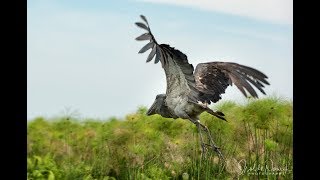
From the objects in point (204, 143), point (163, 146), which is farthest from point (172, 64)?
point (163, 146)

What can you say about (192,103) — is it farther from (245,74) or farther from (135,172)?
(135,172)

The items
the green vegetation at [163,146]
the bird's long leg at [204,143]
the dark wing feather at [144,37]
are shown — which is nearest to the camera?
the dark wing feather at [144,37]

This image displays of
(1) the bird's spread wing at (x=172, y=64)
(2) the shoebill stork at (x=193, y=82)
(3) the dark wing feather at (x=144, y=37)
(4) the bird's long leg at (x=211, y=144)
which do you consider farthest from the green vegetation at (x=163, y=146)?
(3) the dark wing feather at (x=144, y=37)

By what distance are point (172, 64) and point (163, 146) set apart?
32.0 inches

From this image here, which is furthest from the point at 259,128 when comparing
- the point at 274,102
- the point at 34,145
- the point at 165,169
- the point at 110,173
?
the point at 34,145

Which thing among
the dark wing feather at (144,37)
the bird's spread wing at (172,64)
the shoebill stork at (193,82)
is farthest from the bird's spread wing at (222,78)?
the dark wing feather at (144,37)

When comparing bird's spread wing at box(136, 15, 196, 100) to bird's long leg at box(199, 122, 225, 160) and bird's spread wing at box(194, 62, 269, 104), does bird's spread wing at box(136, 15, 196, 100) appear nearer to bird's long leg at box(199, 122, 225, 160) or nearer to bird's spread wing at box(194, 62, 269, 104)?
bird's spread wing at box(194, 62, 269, 104)

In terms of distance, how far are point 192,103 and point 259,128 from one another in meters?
0.67

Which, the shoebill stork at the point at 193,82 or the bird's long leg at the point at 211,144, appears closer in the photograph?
the shoebill stork at the point at 193,82

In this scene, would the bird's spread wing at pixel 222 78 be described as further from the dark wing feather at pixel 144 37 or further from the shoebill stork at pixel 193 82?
the dark wing feather at pixel 144 37

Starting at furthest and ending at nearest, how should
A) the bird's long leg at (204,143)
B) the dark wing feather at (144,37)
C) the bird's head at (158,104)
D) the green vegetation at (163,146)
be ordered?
1. the green vegetation at (163,146)
2. the bird's long leg at (204,143)
3. the bird's head at (158,104)
4. the dark wing feather at (144,37)

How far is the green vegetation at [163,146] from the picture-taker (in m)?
3.69

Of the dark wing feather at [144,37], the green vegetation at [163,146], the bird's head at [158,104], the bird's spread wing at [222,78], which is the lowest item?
the green vegetation at [163,146]

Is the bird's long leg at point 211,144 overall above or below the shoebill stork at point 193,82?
below
